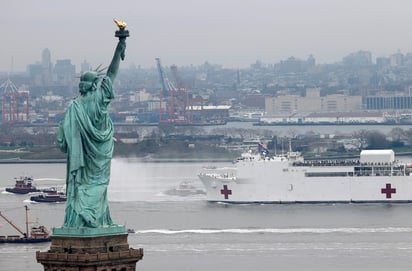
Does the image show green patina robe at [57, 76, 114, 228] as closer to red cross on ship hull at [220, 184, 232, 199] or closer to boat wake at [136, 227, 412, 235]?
boat wake at [136, 227, 412, 235]

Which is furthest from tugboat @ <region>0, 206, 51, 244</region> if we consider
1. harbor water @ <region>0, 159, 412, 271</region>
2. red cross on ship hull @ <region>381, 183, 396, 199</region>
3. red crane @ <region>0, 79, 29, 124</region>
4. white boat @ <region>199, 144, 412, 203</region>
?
red crane @ <region>0, 79, 29, 124</region>

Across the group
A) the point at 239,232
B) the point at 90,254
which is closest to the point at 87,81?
the point at 90,254

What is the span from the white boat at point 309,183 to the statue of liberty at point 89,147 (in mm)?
37372

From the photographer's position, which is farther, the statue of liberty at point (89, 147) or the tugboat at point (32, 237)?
the tugboat at point (32, 237)

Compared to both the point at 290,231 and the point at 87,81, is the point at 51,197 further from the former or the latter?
the point at 87,81

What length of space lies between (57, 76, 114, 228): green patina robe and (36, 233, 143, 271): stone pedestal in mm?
162

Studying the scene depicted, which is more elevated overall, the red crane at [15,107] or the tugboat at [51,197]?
the red crane at [15,107]

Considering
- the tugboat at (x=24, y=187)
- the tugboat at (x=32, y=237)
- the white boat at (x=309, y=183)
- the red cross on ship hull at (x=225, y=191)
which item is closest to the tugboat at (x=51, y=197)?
the tugboat at (x=24, y=187)

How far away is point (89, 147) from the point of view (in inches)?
394

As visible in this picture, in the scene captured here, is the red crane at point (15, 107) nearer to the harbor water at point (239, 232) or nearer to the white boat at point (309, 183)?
the harbor water at point (239, 232)

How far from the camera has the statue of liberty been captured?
9.91 metres

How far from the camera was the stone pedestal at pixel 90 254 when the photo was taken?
9523 mm

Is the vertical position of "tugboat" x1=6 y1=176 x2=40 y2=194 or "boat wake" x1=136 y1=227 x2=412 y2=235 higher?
"tugboat" x1=6 y1=176 x2=40 y2=194

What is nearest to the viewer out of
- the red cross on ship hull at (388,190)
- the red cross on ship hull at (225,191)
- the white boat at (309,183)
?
the red cross on ship hull at (388,190)
